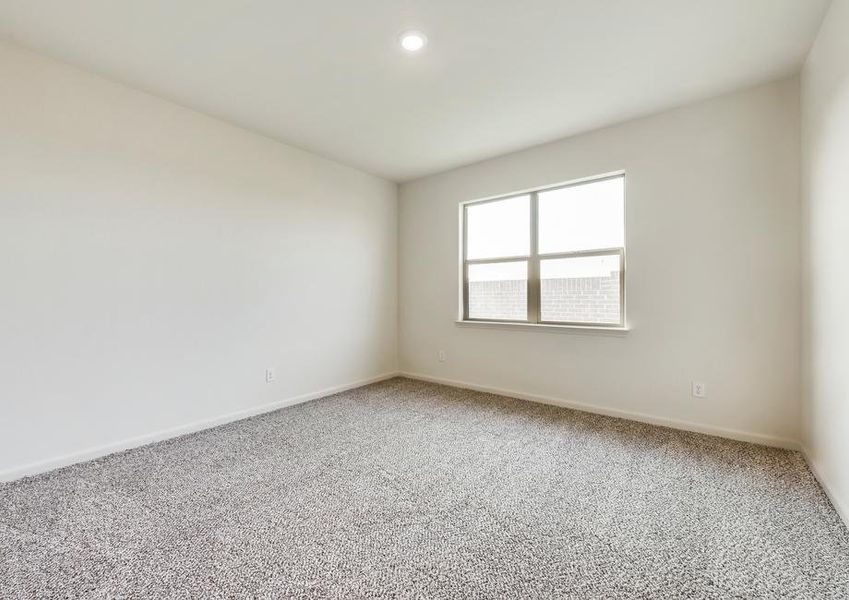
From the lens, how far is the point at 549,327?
3.39m

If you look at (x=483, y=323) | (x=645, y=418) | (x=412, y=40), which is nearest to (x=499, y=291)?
(x=483, y=323)

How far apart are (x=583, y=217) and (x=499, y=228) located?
851 millimetres

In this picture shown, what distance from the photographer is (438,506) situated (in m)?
1.79

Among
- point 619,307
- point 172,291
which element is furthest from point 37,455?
point 619,307

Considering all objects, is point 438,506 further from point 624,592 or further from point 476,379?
point 476,379

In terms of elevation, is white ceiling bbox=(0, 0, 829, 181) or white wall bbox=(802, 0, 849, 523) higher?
white ceiling bbox=(0, 0, 829, 181)

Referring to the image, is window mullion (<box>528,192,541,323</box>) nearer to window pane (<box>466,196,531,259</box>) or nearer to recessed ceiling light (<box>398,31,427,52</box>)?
window pane (<box>466,196,531,259</box>)

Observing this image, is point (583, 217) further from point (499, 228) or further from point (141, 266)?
point (141, 266)

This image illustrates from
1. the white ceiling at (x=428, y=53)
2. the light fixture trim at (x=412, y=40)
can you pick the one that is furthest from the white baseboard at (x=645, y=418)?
the light fixture trim at (x=412, y=40)

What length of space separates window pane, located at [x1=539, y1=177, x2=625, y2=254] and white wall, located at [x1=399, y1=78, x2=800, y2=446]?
5.9 inches

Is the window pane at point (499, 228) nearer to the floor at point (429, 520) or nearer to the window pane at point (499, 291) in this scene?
the window pane at point (499, 291)

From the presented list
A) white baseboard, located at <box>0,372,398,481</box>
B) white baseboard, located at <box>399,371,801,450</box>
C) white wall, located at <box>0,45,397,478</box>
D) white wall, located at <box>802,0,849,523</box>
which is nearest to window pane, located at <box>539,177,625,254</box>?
white wall, located at <box>802,0,849,523</box>

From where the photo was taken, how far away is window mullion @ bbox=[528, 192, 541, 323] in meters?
3.59

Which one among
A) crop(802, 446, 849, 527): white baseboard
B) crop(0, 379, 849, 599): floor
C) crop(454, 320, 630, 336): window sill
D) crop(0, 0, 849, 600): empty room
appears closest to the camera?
crop(0, 379, 849, 599): floor
